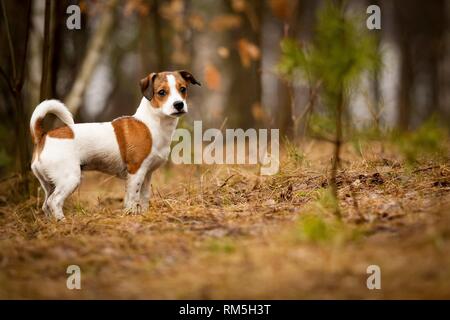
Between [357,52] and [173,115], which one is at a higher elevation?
[357,52]

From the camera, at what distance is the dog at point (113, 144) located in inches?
205

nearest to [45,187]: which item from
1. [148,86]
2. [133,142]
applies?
[133,142]

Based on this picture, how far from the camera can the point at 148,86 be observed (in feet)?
18.2

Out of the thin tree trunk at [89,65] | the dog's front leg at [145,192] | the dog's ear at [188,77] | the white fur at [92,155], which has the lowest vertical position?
the dog's front leg at [145,192]

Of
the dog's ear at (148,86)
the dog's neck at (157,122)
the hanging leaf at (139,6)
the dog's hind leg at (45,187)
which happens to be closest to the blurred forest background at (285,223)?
the dog's hind leg at (45,187)

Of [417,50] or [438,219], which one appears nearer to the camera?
[438,219]

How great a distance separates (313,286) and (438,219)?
127 cm

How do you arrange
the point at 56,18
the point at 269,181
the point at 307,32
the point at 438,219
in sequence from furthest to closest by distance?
the point at 307,32, the point at 56,18, the point at 269,181, the point at 438,219

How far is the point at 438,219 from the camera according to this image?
3.92 metres

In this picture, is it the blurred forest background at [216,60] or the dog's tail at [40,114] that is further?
the blurred forest background at [216,60]

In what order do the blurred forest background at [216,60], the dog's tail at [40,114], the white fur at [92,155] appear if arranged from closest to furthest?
the white fur at [92,155] → the dog's tail at [40,114] → the blurred forest background at [216,60]

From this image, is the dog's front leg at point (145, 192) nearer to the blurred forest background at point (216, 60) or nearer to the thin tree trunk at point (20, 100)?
the blurred forest background at point (216, 60)
